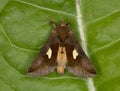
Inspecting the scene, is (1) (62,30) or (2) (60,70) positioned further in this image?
(1) (62,30)

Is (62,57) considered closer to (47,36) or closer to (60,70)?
(60,70)

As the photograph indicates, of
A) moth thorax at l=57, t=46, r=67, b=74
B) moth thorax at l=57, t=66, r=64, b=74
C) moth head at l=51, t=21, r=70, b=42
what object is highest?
moth head at l=51, t=21, r=70, b=42

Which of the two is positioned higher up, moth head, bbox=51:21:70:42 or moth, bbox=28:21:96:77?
moth head, bbox=51:21:70:42

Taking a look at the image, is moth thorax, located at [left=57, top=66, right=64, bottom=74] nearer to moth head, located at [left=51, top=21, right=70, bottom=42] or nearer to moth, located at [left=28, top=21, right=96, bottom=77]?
moth, located at [left=28, top=21, right=96, bottom=77]

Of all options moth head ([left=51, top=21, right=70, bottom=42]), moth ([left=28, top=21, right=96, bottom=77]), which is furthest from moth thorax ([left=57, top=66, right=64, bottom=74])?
moth head ([left=51, top=21, right=70, bottom=42])

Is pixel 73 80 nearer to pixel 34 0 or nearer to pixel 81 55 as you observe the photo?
pixel 81 55

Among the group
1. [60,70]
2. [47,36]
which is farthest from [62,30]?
[60,70]

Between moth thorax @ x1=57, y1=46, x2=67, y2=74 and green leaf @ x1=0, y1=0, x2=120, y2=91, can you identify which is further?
moth thorax @ x1=57, y1=46, x2=67, y2=74

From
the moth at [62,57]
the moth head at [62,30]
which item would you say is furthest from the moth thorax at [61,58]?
the moth head at [62,30]
